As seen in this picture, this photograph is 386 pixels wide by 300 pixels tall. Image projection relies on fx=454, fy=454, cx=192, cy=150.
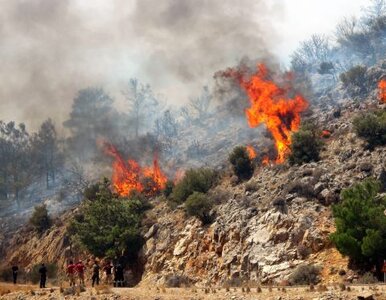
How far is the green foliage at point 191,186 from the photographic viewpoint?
1727 inches

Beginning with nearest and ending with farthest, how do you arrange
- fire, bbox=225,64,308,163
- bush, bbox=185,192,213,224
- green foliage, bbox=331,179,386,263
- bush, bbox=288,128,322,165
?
green foliage, bbox=331,179,386,263, bush, bbox=185,192,213,224, bush, bbox=288,128,322,165, fire, bbox=225,64,308,163

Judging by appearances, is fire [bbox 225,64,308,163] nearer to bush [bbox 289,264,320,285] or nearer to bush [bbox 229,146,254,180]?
bush [bbox 229,146,254,180]

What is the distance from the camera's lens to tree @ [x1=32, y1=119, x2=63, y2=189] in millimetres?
89312

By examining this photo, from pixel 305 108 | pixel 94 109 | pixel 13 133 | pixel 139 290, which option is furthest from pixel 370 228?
pixel 13 133

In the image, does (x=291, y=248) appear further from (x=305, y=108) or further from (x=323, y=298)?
(x=305, y=108)

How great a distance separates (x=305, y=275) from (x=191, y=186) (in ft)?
65.2

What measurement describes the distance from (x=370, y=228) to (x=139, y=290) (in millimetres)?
13599

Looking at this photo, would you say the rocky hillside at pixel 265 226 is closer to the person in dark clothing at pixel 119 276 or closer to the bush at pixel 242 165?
the bush at pixel 242 165

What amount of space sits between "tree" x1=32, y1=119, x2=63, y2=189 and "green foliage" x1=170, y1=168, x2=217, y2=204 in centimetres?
4986

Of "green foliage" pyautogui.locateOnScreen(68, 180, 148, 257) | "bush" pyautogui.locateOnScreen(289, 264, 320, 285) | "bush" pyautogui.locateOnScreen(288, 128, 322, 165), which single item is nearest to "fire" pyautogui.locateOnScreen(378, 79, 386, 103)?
"bush" pyautogui.locateOnScreen(288, 128, 322, 165)

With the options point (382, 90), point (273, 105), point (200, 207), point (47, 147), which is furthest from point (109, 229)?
point (47, 147)

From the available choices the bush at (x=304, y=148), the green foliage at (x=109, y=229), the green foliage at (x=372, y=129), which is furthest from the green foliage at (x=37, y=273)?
the green foliage at (x=372, y=129)

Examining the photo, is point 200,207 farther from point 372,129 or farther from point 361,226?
point 372,129

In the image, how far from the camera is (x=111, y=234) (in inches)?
1518
